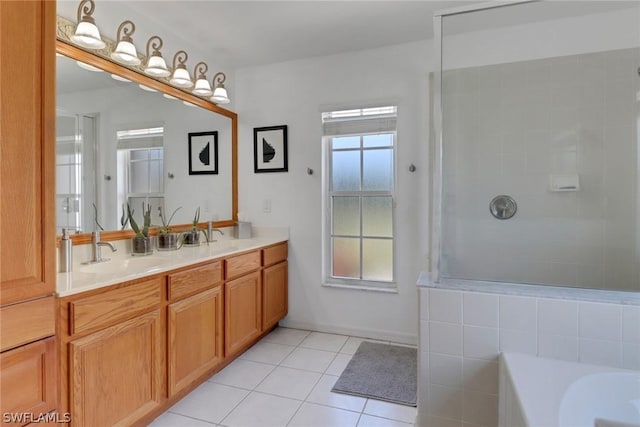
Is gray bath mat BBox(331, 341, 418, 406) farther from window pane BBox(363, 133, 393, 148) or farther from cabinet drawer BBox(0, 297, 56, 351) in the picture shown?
window pane BBox(363, 133, 393, 148)

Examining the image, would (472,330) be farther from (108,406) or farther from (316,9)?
(316,9)

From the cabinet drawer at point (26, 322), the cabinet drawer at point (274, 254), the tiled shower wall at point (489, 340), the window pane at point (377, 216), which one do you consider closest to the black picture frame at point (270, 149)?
the cabinet drawer at point (274, 254)

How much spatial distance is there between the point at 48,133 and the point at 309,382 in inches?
75.0

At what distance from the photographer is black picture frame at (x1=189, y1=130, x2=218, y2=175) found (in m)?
2.77

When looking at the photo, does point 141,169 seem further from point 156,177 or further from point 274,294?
point 274,294

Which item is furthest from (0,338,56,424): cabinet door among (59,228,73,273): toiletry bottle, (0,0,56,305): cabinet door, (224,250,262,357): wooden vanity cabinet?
(224,250,262,357): wooden vanity cabinet

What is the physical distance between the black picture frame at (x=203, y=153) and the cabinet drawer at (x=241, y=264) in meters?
0.86

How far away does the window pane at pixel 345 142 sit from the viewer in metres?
2.92

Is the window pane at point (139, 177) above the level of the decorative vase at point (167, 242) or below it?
above

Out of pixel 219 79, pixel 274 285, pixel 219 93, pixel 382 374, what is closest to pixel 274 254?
pixel 274 285

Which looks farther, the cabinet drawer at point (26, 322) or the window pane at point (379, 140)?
the window pane at point (379, 140)

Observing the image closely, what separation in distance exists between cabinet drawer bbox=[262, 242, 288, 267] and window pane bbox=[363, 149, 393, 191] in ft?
2.97

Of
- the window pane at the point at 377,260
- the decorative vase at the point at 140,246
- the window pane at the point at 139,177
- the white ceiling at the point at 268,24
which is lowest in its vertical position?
the window pane at the point at 377,260

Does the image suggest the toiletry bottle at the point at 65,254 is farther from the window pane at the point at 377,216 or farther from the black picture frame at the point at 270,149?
the window pane at the point at 377,216
